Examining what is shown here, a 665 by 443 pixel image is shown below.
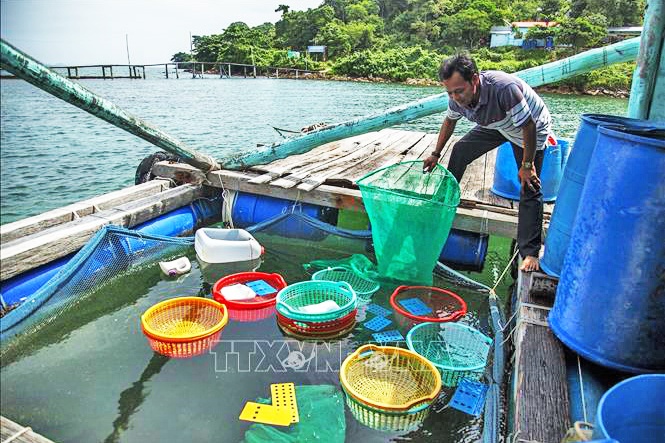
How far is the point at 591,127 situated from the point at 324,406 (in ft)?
7.76

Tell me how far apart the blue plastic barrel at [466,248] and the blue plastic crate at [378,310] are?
3.73ft

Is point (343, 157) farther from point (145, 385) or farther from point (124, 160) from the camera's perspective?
point (124, 160)

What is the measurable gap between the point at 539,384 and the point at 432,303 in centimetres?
194

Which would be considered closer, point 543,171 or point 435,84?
→ point 543,171

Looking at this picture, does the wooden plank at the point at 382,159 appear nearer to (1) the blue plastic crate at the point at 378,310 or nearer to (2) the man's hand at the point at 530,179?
(1) the blue plastic crate at the point at 378,310

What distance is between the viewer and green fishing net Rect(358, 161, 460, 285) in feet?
12.2

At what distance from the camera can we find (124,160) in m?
11.3

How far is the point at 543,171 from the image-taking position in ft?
14.4

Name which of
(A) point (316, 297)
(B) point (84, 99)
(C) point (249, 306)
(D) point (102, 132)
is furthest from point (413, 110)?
(D) point (102, 132)

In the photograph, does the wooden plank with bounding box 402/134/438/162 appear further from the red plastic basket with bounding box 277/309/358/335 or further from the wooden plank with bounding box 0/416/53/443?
the wooden plank with bounding box 0/416/53/443

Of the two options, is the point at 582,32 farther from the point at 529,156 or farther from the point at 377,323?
the point at 377,323

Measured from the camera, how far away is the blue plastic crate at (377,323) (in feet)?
11.8

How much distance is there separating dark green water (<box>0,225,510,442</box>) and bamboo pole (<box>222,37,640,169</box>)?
2.03 m

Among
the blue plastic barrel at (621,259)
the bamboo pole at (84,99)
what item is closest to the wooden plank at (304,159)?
the bamboo pole at (84,99)
